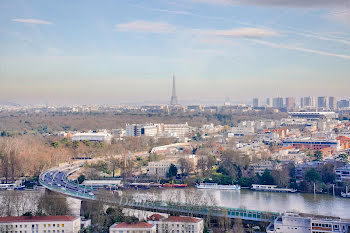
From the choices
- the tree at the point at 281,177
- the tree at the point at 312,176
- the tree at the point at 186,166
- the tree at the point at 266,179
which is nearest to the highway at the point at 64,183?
the tree at the point at 186,166

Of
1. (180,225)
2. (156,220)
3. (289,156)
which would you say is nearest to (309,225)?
(180,225)

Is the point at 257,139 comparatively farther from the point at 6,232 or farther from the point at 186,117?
the point at 6,232

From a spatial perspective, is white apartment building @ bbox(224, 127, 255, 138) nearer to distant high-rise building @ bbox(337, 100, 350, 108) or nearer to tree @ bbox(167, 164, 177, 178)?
tree @ bbox(167, 164, 177, 178)

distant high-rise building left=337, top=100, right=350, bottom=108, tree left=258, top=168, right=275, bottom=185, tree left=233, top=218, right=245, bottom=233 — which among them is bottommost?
tree left=233, top=218, right=245, bottom=233

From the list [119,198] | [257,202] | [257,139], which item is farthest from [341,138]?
[119,198]

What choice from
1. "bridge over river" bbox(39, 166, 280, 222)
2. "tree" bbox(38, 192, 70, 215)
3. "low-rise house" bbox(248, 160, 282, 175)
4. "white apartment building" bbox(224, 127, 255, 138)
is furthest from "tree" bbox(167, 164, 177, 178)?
"white apartment building" bbox(224, 127, 255, 138)

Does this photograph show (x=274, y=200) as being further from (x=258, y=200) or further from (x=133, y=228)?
(x=133, y=228)

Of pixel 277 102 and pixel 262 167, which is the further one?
pixel 277 102
